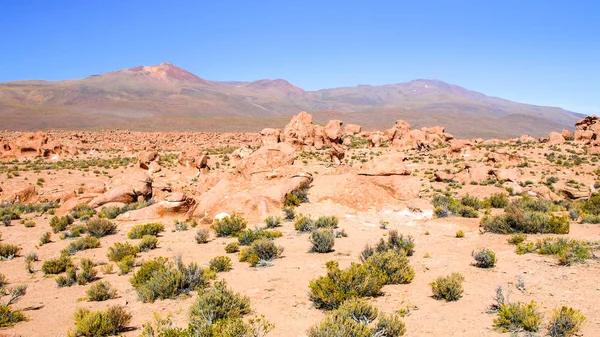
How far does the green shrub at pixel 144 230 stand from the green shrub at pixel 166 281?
16.9ft

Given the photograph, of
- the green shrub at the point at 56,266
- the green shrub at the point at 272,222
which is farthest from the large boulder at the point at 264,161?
the green shrub at the point at 56,266

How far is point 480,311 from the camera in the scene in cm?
636

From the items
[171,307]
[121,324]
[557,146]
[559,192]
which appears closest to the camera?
[121,324]

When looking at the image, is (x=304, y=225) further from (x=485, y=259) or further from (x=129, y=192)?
(x=129, y=192)

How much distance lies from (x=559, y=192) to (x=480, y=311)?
17597 millimetres

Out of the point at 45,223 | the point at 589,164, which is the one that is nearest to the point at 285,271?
the point at 45,223

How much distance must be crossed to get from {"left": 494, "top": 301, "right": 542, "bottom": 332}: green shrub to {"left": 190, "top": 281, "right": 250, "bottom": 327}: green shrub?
4119mm

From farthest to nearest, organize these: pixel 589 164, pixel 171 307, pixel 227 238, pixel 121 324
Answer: pixel 589 164 → pixel 227 238 → pixel 171 307 → pixel 121 324

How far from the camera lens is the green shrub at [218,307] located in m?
6.04

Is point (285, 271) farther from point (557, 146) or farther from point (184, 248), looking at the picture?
point (557, 146)

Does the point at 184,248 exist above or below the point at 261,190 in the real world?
below

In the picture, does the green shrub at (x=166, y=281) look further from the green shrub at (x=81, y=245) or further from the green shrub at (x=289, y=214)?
the green shrub at (x=289, y=214)

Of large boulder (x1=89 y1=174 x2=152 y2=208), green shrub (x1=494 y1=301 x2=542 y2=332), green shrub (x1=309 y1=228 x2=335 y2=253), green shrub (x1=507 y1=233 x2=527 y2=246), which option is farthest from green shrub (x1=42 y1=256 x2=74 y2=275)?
green shrub (x1=507 y1=233 x2=527 y2=246)

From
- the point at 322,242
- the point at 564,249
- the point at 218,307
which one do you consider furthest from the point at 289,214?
the point at 564,249
